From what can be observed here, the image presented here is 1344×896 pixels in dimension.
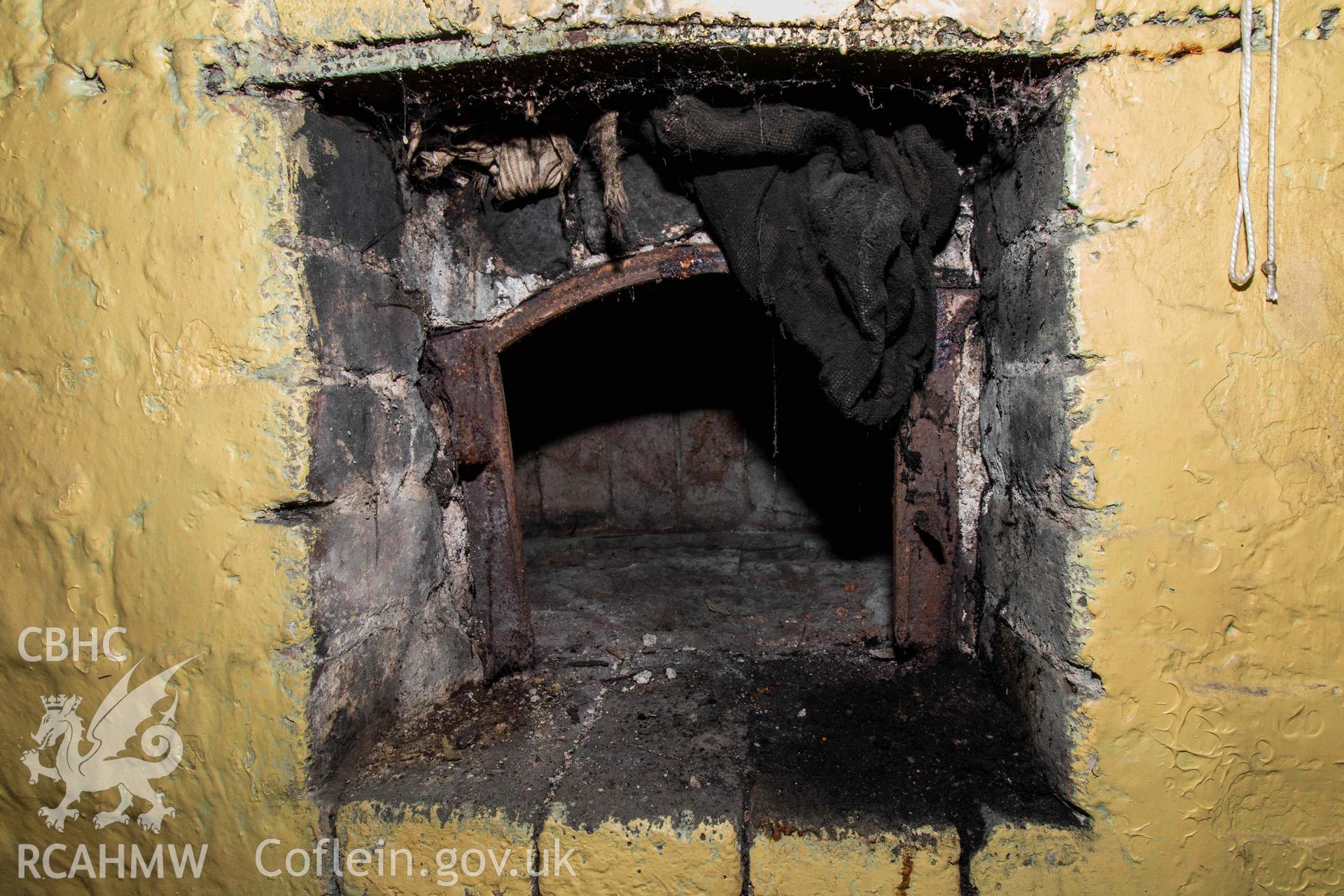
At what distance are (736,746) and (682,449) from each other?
207 centimetres

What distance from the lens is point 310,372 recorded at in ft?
3.89

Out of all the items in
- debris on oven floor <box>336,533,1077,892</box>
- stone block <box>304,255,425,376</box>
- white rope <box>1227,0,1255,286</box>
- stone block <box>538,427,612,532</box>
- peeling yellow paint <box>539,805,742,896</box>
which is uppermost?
white rope <box>1227,0,1255,286</box>

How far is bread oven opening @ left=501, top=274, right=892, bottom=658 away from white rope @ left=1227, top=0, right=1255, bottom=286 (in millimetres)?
1707

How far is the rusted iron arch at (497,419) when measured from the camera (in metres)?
1.50

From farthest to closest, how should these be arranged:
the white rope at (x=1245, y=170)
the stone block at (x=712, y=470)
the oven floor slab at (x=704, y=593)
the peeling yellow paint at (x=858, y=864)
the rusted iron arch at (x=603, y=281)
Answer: the stone block at (x=712, y=470) < the oven floor slab at (x=704, y=593) < the rusted iron arch at (x=603, y=281) < the peeling yellow paint at (x=858, y=864) < the white rope at (x=1245, y=170)

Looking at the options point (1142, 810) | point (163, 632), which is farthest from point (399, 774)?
point (1142, 810)

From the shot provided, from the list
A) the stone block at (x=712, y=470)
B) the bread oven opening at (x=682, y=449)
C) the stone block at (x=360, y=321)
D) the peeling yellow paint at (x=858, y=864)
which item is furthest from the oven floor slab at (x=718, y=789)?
the stone block at (x=712, y=470)

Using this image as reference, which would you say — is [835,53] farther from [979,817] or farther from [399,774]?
[399,774]

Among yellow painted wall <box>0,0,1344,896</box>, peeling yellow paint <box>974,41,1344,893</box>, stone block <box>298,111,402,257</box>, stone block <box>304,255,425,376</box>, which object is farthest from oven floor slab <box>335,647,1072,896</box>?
stone block <box>298,111,402,257</box>

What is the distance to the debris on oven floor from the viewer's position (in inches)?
47.1

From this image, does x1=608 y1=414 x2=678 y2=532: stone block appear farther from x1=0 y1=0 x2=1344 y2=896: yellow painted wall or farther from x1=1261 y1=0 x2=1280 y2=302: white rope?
x1=1261 y1=0 x2=1280 y2=302: white rope

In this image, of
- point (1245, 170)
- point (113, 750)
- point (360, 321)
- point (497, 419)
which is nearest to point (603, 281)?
point (497, 419)

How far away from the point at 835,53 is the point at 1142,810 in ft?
4.47

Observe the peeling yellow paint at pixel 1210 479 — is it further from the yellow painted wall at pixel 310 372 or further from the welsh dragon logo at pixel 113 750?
the welsh dragon logo at pixel 113 750
